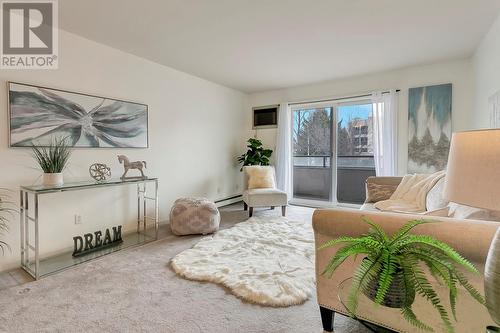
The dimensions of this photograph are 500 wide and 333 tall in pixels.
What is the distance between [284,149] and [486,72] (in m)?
3.11

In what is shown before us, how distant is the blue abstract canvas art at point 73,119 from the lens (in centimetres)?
248

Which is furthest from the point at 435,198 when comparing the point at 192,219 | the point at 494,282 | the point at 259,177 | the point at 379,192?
the point at 259,177

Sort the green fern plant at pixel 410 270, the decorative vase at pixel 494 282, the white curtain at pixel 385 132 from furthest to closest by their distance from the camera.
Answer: the white curtain at pixel 385 132, the green fern plant at pixel 410 270, the decorative vase at pixel 494 282

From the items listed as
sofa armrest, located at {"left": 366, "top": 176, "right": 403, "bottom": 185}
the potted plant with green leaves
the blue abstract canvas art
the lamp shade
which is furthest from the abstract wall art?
the blue abstract canvas art

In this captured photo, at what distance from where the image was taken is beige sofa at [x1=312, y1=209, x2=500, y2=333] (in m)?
1.09

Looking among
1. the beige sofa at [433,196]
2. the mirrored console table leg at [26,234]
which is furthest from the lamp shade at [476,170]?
the mirrored console table leg at [26,234]

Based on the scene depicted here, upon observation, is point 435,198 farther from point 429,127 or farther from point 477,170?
point 429,127

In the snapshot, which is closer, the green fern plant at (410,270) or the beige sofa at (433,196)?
the green fern plant at (410,270)

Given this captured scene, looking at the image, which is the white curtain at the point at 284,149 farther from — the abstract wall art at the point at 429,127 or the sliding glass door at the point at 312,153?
the abstract wall art at the point at 429,127

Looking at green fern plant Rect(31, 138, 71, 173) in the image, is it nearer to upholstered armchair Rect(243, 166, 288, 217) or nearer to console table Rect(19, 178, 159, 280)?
console table Rect(19, 178, 159, 280)

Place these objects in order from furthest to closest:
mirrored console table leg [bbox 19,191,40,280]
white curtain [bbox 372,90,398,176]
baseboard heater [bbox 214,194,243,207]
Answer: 1. baseboard heater [bbox 214,194,243,207]
2. white curtain [bbox 372,90,398,176]
3. mirrored console table leg [bbox 19,191,40,280]

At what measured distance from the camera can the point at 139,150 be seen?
11.8 ft

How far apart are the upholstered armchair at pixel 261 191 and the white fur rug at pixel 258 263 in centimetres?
68

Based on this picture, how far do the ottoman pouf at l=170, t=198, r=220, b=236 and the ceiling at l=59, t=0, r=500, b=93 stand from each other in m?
2.01
